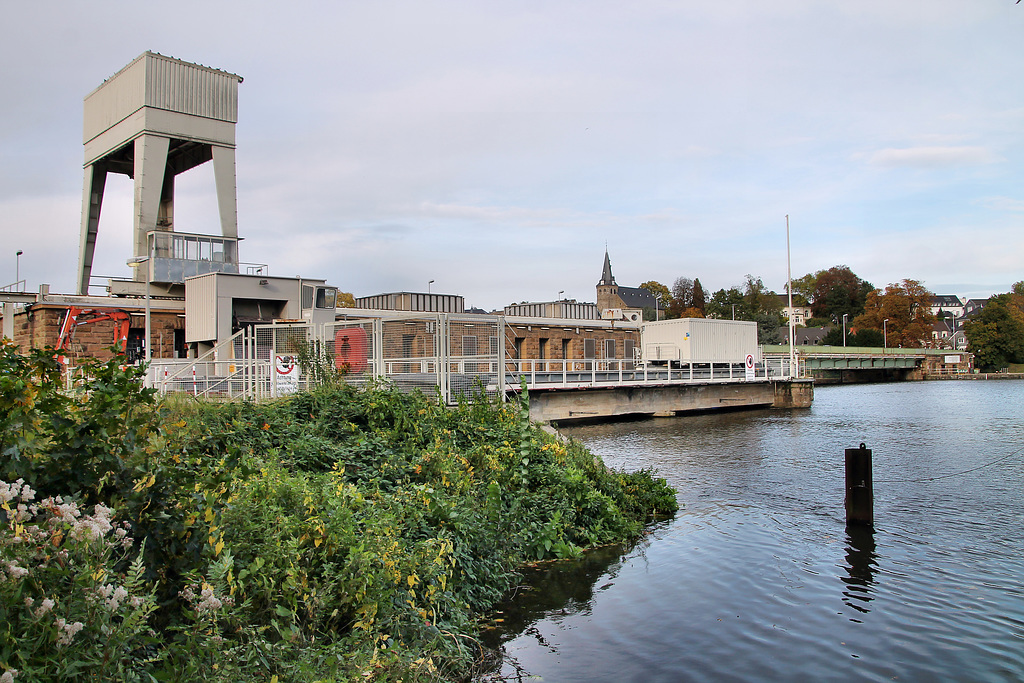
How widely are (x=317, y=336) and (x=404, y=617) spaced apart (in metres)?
11.8

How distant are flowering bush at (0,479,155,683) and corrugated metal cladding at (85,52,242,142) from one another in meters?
33.6

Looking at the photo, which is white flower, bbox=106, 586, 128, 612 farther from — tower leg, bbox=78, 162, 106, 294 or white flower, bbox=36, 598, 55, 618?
tower leg, bbox=78, 162, 106, 294

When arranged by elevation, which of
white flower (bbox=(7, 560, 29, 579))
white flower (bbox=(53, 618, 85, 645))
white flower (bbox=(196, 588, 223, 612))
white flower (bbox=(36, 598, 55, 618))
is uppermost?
white flower (bbox=(7, 560, 29, 579))

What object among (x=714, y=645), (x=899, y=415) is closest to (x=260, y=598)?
(x=714, y=645)

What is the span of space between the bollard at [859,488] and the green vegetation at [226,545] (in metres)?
5.41

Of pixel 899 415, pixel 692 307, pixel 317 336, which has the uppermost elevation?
pixel 692 307

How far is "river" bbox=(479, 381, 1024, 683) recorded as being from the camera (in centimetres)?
688

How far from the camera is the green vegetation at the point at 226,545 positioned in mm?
3574

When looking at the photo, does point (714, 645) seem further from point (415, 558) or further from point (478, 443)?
point (478, 443)

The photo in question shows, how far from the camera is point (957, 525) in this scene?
12578mm

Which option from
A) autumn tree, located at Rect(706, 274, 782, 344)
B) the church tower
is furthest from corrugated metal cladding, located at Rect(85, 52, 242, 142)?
the church tower

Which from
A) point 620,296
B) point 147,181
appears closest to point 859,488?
point 147,181

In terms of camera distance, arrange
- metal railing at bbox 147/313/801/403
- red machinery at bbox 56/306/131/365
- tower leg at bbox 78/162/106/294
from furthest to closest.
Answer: tower leg at bbox 78/162/106/294 < red machinery at bbox 56/306/131/365 < metal railing at bbox 147/313/801/403

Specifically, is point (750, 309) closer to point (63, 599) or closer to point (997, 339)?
point (997, 339)
